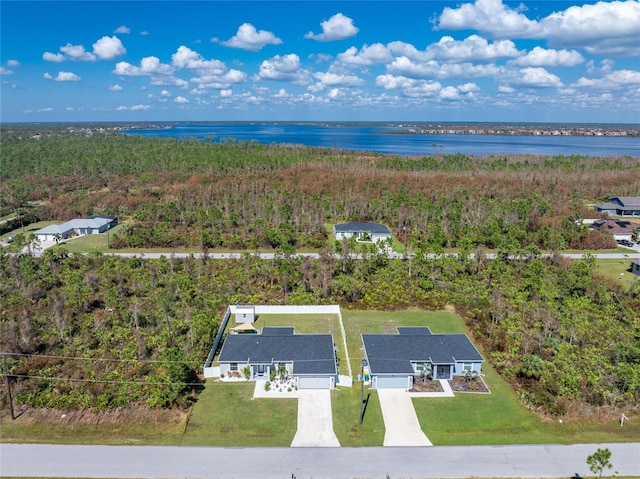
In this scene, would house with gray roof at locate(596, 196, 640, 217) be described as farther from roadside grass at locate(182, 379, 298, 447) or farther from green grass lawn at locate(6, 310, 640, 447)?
roadside grass at locate(182, 379, 298, 447)

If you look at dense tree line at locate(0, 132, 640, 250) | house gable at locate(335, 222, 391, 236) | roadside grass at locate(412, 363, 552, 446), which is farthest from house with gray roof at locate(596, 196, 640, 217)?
roadside grass at locate(412, 363, 552, 446)

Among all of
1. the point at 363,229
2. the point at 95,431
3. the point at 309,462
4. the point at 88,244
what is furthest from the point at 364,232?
the point at 95,431

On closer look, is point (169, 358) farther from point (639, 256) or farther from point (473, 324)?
point (639, 256)

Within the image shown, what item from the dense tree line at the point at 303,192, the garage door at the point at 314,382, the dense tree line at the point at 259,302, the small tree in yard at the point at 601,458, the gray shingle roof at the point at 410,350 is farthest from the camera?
the dense tree line at the point at 303,192

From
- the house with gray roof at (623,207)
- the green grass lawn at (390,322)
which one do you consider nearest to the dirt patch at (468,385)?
the green grass lawn at (390,322)

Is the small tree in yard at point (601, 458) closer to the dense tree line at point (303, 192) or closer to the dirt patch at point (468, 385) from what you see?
the dirt patch at point (468, 385)

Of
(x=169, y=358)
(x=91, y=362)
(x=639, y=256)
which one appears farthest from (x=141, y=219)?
(x=639, y=256)

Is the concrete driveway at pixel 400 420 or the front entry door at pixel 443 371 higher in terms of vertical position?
the front entry door at pixel 443 371
